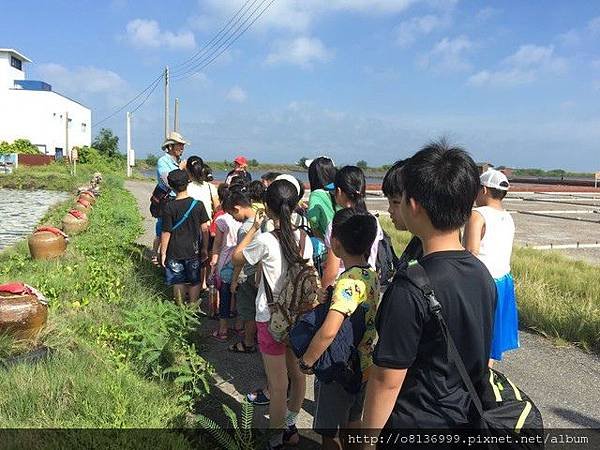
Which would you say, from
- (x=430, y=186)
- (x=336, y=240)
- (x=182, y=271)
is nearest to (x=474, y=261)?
(x=430, y=186)

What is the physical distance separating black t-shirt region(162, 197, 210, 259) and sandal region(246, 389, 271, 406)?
1815 mm

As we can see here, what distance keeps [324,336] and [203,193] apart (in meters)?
4.01

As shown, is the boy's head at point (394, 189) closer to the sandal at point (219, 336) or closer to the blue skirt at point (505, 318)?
the blue skirt at point (505, 318)

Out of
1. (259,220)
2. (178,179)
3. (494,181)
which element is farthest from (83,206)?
(494,181)

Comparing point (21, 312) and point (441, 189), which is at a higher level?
point (441, 189)

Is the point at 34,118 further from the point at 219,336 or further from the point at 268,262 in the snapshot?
the point at 268,262

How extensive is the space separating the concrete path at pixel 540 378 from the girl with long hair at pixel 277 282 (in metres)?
0.26

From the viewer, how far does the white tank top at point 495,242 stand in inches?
134

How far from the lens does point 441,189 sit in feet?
5.61

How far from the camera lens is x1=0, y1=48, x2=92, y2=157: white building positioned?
47906 millimetres

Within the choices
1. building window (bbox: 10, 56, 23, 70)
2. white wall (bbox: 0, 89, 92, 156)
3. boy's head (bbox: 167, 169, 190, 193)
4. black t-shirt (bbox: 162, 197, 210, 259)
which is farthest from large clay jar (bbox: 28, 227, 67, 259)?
building window (bbox: 10, 56, 23, 70)

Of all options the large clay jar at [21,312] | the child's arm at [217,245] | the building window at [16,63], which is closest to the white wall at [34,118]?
the building window at [16,63]

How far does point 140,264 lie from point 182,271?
7.42ft

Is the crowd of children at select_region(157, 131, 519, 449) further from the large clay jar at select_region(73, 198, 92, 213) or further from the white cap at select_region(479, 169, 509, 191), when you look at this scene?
the large clay jar at select_region(73, 198, 92, 213)
